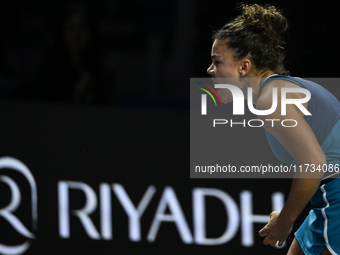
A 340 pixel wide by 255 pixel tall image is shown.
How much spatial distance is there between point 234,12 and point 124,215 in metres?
1.61

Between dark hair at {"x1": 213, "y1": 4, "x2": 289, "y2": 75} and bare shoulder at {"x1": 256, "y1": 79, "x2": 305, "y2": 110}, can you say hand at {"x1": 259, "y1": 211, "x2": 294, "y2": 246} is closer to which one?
bare shoulder at {"x1": 256, "y1": 79, "x2": 305, "y2": 110}

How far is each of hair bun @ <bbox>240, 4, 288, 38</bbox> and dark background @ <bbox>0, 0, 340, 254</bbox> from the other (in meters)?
1.09

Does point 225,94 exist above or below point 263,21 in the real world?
below

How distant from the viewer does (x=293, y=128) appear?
1.44 metres

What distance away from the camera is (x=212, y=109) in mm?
3010

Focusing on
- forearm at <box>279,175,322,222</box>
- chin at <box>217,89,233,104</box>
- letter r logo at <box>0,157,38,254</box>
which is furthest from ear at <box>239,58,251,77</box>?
letter r logo at <box>0,157,38,254</box>

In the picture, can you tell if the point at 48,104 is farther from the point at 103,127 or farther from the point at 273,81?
the point at 273,81

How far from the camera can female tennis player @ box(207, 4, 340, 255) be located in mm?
1460

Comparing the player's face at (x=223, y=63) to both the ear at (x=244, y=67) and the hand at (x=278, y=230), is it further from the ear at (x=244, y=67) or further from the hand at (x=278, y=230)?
the hand at (x=278, y=230)

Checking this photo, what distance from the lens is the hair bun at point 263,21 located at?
1.77 meters

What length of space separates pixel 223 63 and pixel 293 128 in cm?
44

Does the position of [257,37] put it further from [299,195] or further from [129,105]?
[129,105]

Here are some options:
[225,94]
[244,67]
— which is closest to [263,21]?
[244,67]

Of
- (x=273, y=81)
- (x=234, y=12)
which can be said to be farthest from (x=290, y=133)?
(x=234, y=12)
